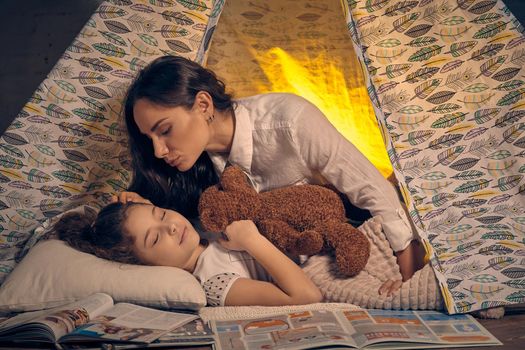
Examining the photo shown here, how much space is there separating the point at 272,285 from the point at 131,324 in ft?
1.34

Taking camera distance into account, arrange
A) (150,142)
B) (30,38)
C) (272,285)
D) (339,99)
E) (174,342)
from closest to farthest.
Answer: (174,342) → (272,285) → (150,142) → (339,99) → (30,38)

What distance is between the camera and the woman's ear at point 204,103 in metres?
2.02

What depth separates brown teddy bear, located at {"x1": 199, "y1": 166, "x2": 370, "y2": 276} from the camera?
183cm

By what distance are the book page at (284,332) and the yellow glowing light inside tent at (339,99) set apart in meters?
1.03

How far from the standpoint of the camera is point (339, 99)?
2.58 metres

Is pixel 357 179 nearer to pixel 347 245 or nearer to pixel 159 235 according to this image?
pixel 347 245

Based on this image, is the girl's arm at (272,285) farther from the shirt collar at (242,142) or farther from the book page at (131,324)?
the shirt collar at (242,142)

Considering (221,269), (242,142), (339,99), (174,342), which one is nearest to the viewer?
(174,342)

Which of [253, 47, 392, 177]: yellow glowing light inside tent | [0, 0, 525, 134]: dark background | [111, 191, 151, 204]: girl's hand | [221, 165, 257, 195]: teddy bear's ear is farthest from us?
[0, 0, 525, 134]: dark background

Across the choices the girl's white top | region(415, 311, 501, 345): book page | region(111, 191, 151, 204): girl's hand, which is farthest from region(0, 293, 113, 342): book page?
region(415, 311, 501, 345): book page

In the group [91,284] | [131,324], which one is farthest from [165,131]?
[131,324]

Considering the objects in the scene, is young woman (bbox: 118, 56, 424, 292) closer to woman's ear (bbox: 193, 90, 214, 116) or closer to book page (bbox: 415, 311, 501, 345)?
woman's ear (bbox: 193, 90, 214, 116)

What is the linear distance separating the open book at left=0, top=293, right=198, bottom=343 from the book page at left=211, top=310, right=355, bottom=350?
0.15 m

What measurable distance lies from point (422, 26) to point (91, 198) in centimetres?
128
